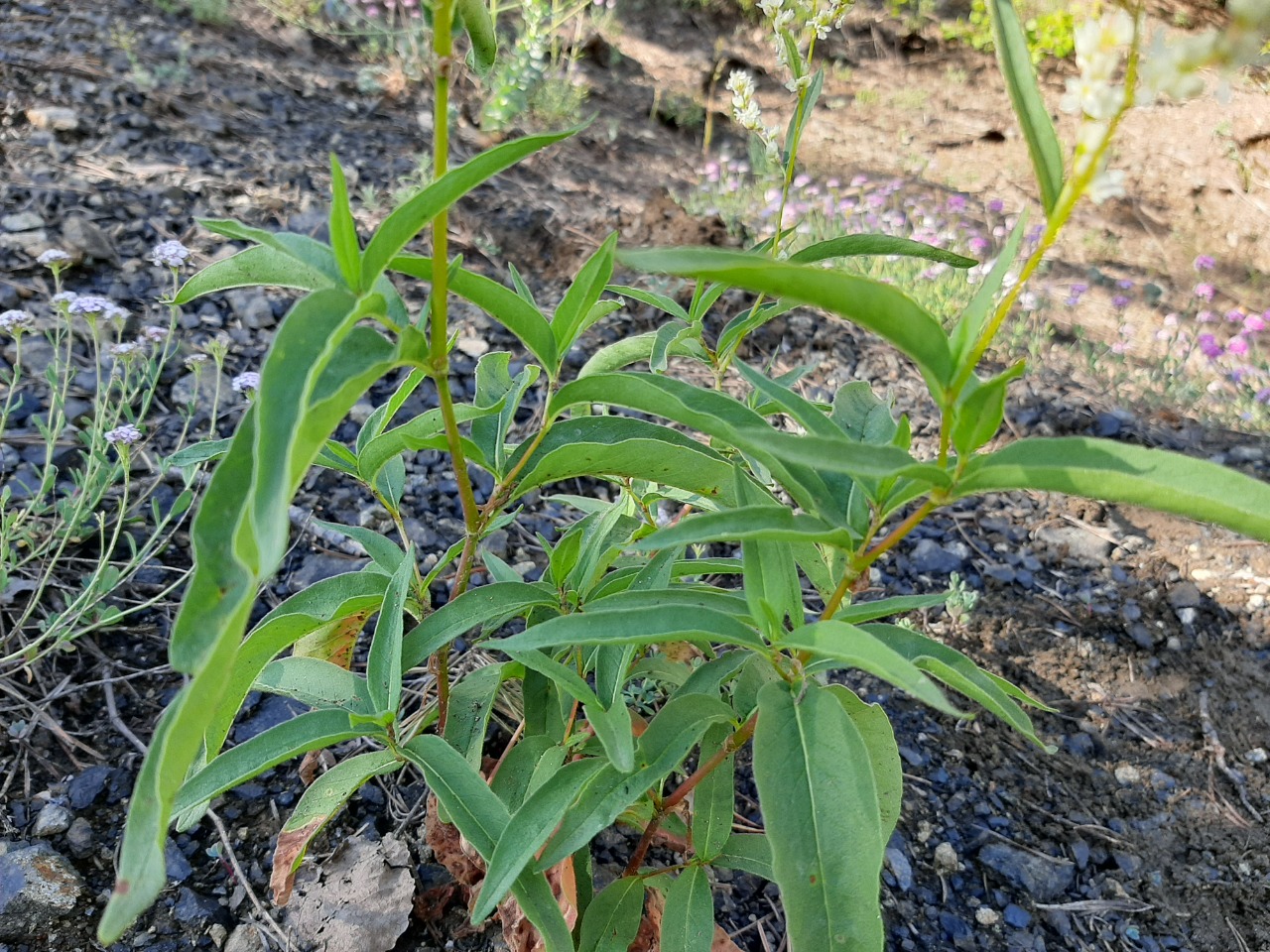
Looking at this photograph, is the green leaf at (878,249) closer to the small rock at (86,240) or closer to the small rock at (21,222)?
the small rock at (86,240)

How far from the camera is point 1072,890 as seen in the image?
1.77 meters

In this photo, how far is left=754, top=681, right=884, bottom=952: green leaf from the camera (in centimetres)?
86

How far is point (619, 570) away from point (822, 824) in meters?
0.54

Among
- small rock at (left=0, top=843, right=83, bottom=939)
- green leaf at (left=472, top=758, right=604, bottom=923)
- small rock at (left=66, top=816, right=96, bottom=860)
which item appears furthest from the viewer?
small rock at (left=66, top=816, right=96, bottom=860)

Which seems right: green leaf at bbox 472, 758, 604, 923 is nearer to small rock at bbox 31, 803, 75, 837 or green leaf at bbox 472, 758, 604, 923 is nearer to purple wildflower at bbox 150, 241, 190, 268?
small rock at bbox 31, 803, 75, 837

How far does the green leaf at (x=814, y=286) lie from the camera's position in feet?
2.30

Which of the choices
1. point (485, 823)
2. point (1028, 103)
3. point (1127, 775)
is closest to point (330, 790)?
point (485, 823)

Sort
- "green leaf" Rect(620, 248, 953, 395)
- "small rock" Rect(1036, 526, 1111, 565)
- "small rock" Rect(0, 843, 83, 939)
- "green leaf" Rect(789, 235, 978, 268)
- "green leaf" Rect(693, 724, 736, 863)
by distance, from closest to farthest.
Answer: "green leaf" Rect(620, 248, 953, 395) → "green leaf" Rect(789, 235, 978, 268) → "green leaf" Rect(693, 724, 736, 863) → "small rock" Rect(0, 843, 83, 939) → "small rock" Rect(1036, 526, 1111, 565)

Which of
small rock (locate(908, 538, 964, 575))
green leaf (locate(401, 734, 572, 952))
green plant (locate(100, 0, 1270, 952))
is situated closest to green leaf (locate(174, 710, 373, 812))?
green plant (locate(100, 0, 1270, 952))

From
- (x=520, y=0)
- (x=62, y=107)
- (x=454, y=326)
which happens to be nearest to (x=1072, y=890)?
(x=454, y=326)

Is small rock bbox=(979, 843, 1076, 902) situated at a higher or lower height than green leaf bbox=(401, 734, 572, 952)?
lower

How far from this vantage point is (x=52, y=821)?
4.96ft

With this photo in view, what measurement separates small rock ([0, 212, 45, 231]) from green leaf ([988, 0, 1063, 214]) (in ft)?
9.98

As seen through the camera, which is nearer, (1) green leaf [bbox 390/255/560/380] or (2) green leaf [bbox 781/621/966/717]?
(2) green leaf [bbox 781/621/966/717]
